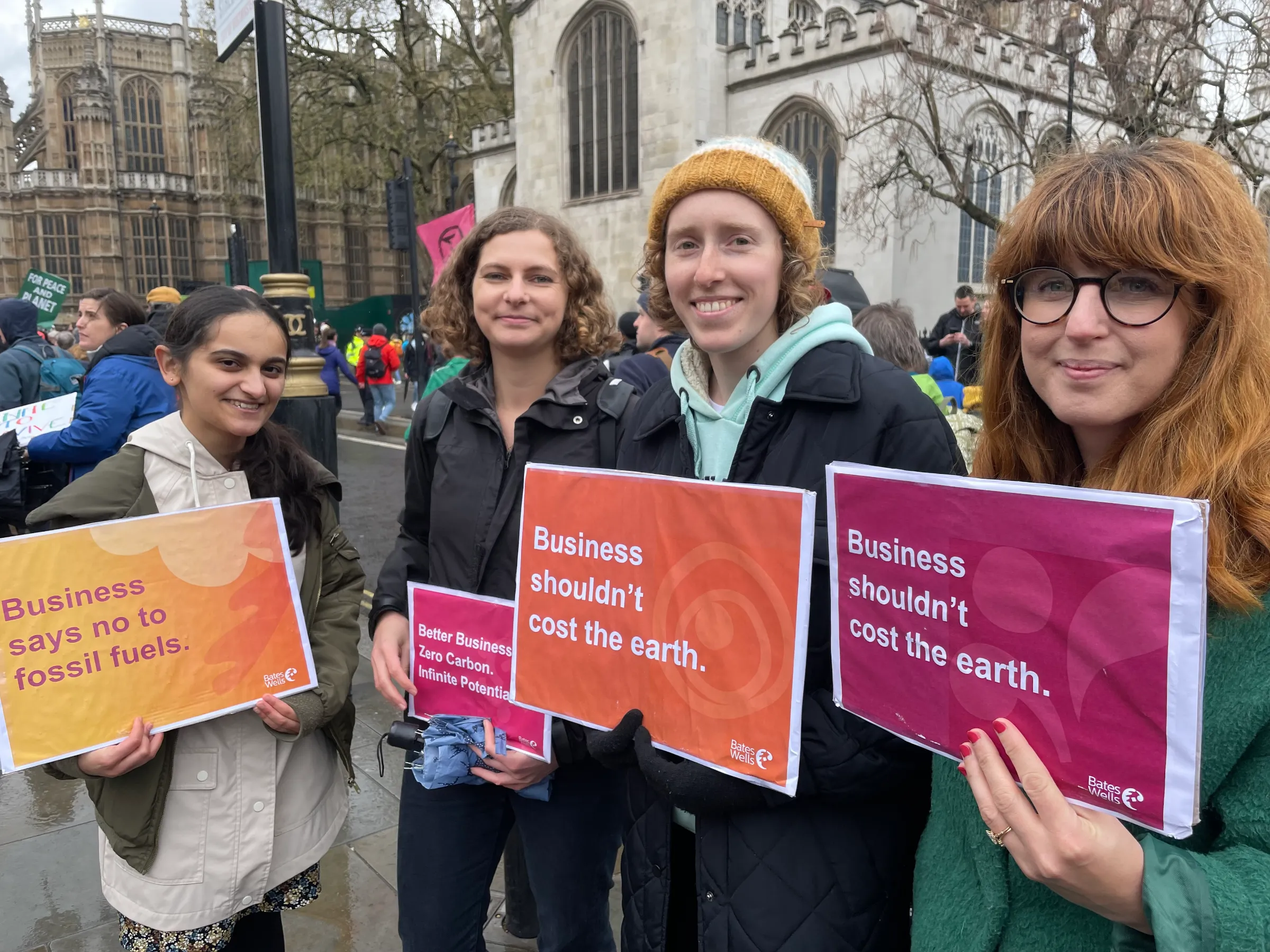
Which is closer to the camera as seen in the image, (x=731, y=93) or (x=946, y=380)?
(x=946, y=380)

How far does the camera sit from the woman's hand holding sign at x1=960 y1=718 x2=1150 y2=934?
99 centimetres

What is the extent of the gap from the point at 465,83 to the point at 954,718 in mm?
37513

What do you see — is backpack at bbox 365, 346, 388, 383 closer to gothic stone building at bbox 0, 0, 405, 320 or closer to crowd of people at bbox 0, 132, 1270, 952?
crowd of people at bbox 0, 132, 1270, 952

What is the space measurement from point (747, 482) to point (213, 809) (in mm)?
1485

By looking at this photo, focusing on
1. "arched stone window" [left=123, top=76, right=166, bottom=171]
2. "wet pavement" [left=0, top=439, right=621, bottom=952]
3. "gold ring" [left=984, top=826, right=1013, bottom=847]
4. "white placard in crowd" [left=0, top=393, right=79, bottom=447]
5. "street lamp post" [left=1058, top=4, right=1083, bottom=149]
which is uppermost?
"arched stone window" [left=123, top=76, right=166, bottom=171]

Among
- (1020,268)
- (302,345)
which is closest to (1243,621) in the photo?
(1020,268)

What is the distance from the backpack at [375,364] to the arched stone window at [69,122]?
5535cm

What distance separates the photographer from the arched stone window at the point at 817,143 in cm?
2312

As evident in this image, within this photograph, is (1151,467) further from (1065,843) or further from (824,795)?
(824,795)

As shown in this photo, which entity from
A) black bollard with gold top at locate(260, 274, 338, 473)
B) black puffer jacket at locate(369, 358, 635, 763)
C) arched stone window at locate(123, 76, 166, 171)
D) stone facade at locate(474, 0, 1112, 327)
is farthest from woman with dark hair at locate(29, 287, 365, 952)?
arched stone window at locate(123, 76, 166, 171)

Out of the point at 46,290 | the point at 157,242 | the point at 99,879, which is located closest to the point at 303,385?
the point at 99,879

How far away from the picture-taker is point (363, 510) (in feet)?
30.9

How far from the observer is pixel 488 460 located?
6.87ft

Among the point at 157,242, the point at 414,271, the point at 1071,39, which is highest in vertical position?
the point at 157,242
